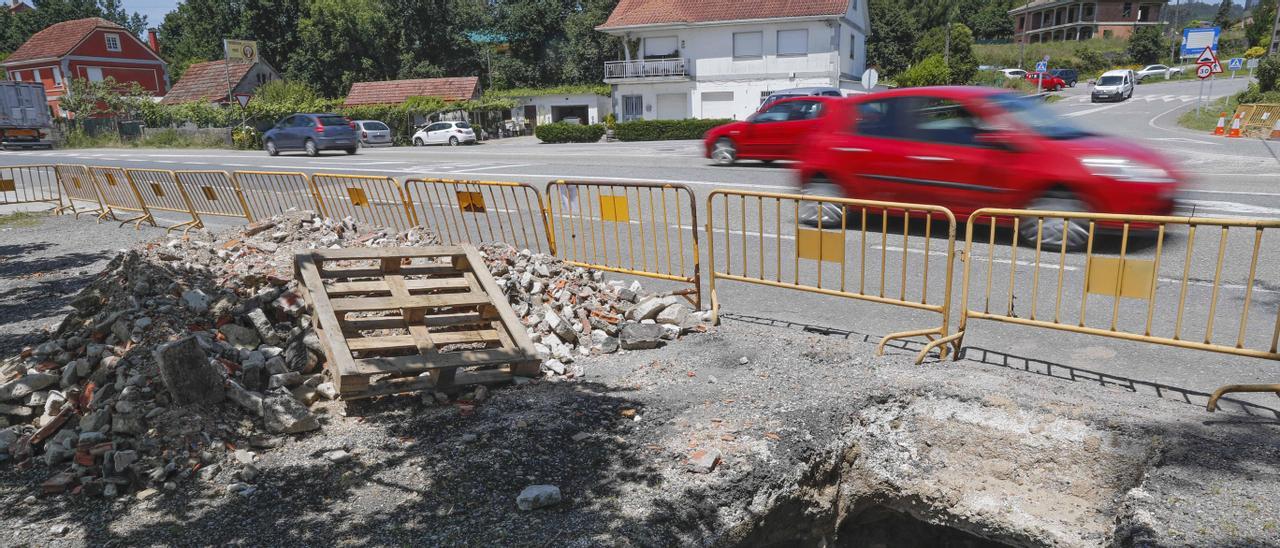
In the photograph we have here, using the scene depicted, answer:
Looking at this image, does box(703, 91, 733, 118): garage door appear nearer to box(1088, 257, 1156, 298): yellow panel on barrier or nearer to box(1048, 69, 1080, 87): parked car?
box(1048, 69, 1080, 87): parked car

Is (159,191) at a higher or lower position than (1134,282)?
lower

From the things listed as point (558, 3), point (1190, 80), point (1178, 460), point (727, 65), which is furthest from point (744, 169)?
point (1190, 80)

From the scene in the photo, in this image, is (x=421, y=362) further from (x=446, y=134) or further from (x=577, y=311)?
(x=446, y=134)

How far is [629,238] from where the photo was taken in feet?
24.2

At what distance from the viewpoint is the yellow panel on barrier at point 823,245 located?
5918 mm

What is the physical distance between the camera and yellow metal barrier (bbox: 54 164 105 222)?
1360cm

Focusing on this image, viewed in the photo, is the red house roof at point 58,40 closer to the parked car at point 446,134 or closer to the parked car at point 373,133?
the parked car at point 373,133

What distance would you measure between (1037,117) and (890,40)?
5687 cm

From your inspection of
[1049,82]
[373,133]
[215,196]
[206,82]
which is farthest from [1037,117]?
[206,82]

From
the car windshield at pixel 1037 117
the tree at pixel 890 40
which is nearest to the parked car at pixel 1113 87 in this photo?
the tree at pixel 890 40

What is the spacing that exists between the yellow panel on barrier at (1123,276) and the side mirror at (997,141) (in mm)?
3533

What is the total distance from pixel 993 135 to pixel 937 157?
1.96ft

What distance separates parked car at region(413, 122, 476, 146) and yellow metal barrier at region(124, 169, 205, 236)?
2457 cm

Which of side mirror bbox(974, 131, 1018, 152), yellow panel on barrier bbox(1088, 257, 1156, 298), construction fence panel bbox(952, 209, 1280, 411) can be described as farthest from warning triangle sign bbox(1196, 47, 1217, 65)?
yellow panel on barrier bbox(1088, 257, 1156, 298)
